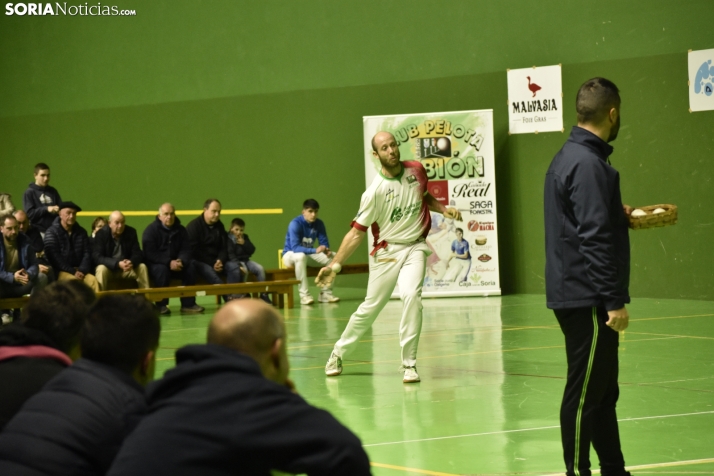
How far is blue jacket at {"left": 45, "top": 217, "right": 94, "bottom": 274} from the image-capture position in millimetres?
13828

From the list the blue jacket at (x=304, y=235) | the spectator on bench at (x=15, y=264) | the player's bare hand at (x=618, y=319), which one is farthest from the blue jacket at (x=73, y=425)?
the blue jacket at (x=304, y=235)

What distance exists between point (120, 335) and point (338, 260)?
202 inches

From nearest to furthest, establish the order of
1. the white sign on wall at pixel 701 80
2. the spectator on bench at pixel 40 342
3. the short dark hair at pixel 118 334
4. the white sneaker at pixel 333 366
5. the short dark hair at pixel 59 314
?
1. the short dark hair at pixel 118 334
2. the spectator on bench at pixel 40 342
3. the short dark hair at pixel 59 314
4. the white sneaker at pixel 333 366
5. the white sign on wall at pixel 701 80

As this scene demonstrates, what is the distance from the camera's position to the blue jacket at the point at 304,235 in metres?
15.8

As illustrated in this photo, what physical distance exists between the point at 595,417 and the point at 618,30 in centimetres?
1113

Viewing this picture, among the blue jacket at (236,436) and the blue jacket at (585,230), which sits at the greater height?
the blue jacket at (585,230)

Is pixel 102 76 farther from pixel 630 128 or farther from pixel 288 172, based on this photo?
pixel 630 128

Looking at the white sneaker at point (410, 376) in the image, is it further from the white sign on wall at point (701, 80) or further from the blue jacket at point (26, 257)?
the white sign on wall at point (701, 80)

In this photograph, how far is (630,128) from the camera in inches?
572

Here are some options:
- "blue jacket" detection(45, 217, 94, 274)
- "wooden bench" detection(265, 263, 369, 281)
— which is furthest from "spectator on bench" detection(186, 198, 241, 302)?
"blue jacket" detection(45, 217, 94, 274)

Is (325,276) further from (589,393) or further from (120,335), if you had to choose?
(120,335)

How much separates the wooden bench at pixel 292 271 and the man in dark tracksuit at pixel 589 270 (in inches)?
446

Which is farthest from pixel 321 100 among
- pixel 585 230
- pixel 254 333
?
pixel 254 333

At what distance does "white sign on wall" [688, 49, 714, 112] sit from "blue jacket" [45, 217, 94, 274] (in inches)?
341
